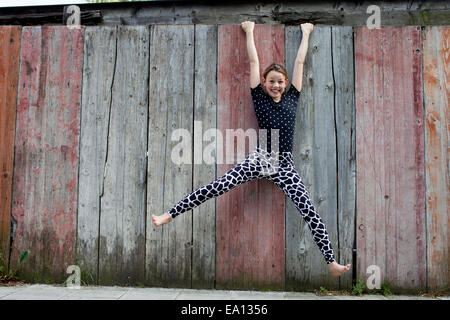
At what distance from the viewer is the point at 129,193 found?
9.40 ft

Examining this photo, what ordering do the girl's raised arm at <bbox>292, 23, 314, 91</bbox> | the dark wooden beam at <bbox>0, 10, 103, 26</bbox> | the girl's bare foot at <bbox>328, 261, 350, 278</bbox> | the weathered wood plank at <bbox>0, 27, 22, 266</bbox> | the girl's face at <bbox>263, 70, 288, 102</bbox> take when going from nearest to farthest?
the girl's bare foot at <bbox>328, 261, 350, 278</bbox> → the girl's face at <bbox>263, 70, 288, 102</bbox> → the girl's raised arm at <bbox>292, 23, 314, 91</bbox> → the weathered wood plank at <bbox>0, 27, 22, 266</bbox> → the dark wooden beam at <bbox>0, 10, 103, 26</bbox>

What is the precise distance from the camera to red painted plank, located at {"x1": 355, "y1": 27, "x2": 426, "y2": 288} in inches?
108

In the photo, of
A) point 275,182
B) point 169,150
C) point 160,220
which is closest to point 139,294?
point 160,220

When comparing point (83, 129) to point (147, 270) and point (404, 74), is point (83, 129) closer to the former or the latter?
point (147, 270)

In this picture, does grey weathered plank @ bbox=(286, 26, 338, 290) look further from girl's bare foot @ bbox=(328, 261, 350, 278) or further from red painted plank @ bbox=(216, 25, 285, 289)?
girl's bare foot @ bbox=(328, 261, 350, 278)

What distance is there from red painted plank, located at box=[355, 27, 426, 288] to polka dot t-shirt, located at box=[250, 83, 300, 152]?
24.5 inches

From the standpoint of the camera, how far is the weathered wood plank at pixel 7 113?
9.51 ft

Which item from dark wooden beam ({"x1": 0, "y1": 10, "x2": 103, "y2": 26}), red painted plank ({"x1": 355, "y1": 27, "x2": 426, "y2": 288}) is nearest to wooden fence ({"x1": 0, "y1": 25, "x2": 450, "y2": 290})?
red painted plank ({"x1": 355, "y1": 27, "x2": 426, "y2": 288})

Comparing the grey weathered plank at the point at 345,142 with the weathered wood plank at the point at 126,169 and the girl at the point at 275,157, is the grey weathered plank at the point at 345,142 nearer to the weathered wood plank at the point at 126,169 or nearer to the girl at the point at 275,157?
the girl at the point at 275,157

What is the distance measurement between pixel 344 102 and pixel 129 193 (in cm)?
203

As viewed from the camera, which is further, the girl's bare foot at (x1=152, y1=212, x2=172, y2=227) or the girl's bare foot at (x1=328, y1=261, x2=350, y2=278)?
the girl's bare foot at (x1=152, y1=212, x2=172, y2=227)

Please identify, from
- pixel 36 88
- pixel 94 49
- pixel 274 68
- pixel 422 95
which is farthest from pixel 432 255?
pixel 36 88

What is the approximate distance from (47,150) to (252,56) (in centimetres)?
197

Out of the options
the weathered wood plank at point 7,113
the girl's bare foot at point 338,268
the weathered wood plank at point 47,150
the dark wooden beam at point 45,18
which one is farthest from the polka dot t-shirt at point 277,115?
the dark wooden beam at point 45,18
